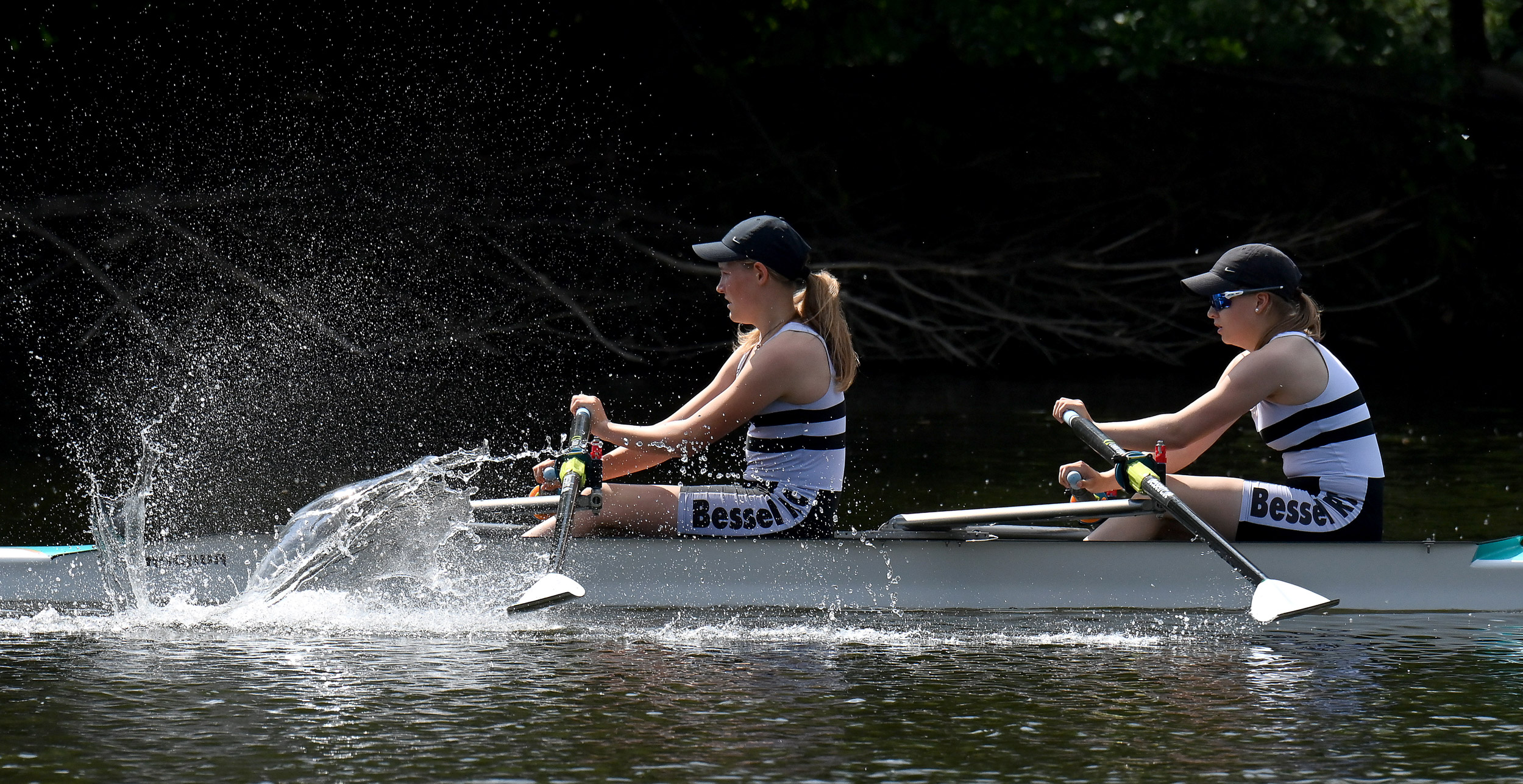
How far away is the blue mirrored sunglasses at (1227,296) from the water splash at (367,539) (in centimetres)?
267

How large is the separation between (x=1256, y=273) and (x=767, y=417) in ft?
5.67

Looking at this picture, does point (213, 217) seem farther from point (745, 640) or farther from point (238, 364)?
point (745, 640)

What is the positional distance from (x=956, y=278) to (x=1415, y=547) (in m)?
13.6

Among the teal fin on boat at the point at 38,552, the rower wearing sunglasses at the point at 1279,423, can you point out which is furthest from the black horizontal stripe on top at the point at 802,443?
the teal fin on boat at the point at 38,552

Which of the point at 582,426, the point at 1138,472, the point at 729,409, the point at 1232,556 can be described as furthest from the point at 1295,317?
the point at 582,426

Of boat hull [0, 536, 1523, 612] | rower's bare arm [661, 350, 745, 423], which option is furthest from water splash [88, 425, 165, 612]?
rower's bare arm [661, 350, 745, 423]

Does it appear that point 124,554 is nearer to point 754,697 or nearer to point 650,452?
point 650,452

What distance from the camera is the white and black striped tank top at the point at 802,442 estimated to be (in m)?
6.56

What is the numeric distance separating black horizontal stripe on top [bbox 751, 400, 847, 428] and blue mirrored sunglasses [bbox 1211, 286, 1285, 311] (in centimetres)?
134

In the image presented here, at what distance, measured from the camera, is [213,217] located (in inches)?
706

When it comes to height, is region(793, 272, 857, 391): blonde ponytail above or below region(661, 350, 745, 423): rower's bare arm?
above

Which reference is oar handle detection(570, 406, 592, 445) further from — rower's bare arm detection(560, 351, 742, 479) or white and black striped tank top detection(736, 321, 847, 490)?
white and black striped tank top detection(736, 321, 847, 490)

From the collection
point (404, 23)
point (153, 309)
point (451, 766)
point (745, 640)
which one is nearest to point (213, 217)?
point (153, 309)

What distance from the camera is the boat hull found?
6645mm
